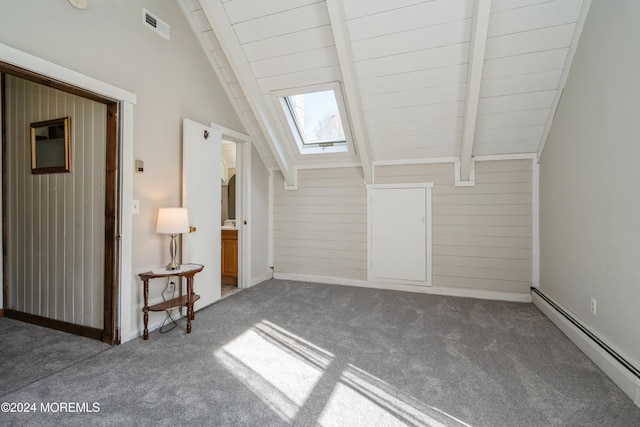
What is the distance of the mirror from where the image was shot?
2.72 metres

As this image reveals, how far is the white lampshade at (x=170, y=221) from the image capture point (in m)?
2.74

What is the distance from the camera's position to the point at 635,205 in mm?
1872

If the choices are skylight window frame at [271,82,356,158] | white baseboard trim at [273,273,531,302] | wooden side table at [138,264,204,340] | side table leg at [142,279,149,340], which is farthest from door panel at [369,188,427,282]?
side table leg at [142,279,149,340]

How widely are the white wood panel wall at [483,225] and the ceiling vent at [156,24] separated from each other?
3.06 metres

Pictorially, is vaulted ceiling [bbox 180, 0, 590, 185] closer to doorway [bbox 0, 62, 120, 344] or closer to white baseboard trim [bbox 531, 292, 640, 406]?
doorway [bbox 0, 62, 120, 344]

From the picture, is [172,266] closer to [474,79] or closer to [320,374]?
[320,374]

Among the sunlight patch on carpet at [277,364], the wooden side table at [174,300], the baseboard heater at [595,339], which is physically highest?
the wooden side table at [174,300]

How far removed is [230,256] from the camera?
14.6 ft

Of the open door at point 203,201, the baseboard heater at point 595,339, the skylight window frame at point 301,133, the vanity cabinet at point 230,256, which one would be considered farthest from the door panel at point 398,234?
the open door at point 203,201

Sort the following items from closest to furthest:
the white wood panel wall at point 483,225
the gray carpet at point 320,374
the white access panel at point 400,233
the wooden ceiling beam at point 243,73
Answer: the gray carpet at point 320,374 → the wooden ceiling beam at point 243,73 → the white wood panel wall at point 483,225 → the white access panel at point 400,233

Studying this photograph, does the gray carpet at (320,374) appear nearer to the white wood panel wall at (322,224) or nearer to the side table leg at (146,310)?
the side table leg at (146,310)

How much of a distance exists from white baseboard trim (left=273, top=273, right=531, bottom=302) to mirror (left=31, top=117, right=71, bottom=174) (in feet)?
9.96

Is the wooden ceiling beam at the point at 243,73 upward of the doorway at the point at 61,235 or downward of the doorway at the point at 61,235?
upward

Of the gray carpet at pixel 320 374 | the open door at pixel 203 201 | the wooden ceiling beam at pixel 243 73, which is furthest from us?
the open door at pixel 203 201
